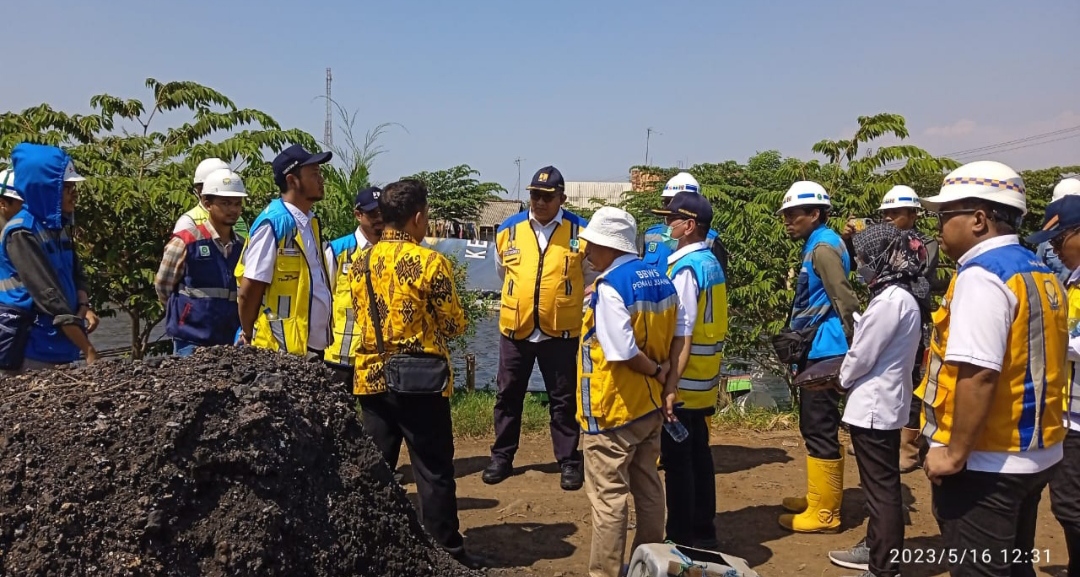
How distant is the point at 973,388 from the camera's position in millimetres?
2643

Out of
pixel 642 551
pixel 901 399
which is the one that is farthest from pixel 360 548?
pixel 901 399

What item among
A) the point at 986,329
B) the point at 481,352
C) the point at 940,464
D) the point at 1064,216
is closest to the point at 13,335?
the point at 940,464

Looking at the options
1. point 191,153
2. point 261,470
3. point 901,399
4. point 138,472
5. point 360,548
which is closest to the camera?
point 138,472

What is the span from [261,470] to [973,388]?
2500 mm

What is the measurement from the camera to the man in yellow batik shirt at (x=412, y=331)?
12.6ft

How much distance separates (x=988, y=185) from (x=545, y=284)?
305 centimetres

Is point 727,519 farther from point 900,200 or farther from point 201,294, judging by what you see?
point 201,294

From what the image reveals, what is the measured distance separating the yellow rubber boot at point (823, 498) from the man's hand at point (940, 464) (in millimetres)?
1797

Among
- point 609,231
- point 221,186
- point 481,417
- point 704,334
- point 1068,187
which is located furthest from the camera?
point 481,417

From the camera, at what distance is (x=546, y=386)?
5.55 meters

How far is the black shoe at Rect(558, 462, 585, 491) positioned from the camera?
5.41m

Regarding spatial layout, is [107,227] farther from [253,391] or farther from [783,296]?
[783,296]

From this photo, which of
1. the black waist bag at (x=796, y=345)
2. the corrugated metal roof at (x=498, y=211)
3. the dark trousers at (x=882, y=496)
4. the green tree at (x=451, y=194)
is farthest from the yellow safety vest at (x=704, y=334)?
the corrugated metal roof at (x=498, y=211)

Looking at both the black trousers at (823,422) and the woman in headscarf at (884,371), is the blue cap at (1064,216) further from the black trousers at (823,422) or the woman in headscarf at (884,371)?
the black trousers at (823,422)
